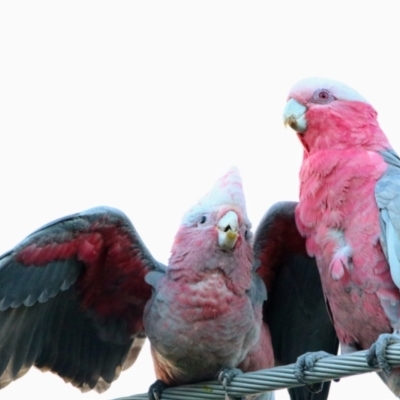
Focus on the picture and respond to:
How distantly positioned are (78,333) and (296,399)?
212 cm

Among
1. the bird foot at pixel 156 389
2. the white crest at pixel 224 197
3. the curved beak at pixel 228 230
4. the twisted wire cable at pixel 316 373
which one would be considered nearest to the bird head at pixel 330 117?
the white crest at pixel 224 197

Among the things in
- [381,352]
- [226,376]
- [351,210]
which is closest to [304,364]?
[381,352]

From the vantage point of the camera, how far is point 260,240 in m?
9.82

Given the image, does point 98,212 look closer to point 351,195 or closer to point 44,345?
point 44,345

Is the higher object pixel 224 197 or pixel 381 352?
pixel 224 197

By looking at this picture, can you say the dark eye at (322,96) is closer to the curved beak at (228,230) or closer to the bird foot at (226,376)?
the curved beak at (228,230)

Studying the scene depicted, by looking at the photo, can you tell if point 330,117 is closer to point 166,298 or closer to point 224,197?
point 224,197

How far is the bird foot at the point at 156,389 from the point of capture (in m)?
9.18

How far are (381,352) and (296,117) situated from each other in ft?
7.36

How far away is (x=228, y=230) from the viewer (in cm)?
891

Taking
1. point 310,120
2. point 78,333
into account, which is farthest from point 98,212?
point 310,120

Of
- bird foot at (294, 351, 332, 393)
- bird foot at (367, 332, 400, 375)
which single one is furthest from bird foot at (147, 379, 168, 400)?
bird foot at (367, 332, 400, 375)

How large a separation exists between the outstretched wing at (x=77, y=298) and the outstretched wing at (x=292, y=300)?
103 cm

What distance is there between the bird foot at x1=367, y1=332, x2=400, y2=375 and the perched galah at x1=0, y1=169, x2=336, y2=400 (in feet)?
4.36
